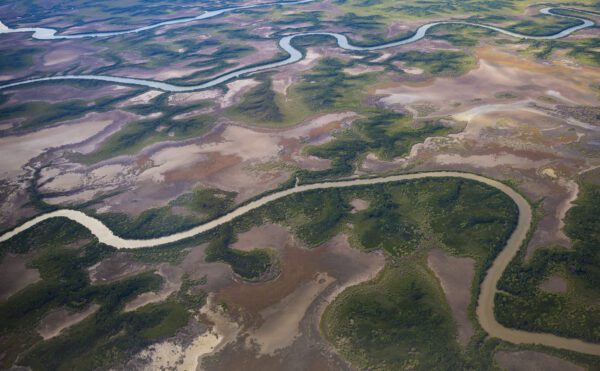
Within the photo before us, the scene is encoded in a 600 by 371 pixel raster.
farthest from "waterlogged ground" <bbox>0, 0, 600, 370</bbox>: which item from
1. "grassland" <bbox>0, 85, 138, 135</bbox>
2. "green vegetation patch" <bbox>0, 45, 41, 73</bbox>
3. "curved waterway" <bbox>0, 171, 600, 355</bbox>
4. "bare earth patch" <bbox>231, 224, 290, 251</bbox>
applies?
"green vegetation patch" <bbox>0, 45, 41, 73</bbox>

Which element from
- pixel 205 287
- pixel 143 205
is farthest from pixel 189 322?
pixel 143 205

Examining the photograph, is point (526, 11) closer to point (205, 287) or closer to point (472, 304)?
point (472, 304)

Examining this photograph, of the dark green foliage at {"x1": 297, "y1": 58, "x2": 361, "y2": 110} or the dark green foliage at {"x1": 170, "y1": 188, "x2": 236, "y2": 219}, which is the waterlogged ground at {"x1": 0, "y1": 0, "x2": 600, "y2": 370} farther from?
the dark green foliage at {"x1": 297, "y1": 58, "x2": 361, "y2": 110}

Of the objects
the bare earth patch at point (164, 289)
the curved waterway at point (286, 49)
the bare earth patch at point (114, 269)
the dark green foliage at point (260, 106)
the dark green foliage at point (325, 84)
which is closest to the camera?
the bare earth patch at point (164, 289)

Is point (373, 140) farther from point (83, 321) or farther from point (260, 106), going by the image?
point (83, 321)

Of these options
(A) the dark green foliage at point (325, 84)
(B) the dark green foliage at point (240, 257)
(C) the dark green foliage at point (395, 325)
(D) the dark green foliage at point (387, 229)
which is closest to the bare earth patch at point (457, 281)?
(C) the dark green foliage at point (395, 325)

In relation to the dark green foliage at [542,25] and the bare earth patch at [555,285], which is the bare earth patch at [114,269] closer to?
the bare earth patch at [555,285]
